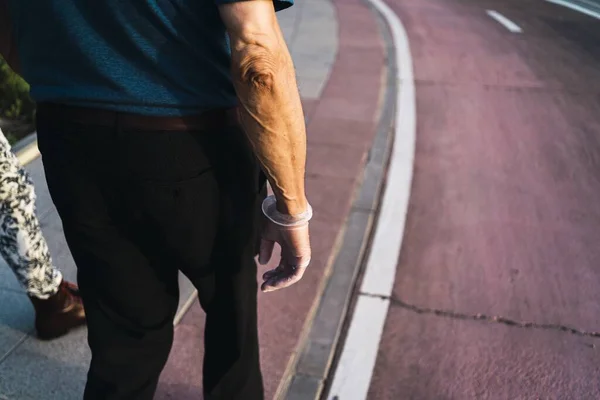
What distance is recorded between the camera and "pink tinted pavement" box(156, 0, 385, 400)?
107 inches

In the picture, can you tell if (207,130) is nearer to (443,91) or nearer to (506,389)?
(506,389)

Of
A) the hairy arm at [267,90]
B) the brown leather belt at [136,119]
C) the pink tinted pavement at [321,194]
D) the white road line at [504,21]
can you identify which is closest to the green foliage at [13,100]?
the pink tinted pavement at [321,194]

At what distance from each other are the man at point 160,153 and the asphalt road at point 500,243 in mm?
1342

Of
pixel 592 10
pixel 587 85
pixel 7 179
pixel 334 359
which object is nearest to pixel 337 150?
pixel 334 359

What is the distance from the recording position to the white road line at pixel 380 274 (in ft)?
9.01

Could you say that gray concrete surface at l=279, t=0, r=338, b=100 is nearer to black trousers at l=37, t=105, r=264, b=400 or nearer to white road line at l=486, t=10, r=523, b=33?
white road line at l=486, t=10, r=523, b=33

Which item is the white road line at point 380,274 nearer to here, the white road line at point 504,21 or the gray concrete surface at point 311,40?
the gray concrete surface at point 311,40

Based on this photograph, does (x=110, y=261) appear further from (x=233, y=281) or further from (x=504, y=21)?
(x=504, y=21)

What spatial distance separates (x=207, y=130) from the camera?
1416 mm

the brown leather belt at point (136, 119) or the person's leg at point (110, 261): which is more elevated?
the brown leather belt at point (136, 119)

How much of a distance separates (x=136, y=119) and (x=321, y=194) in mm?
3030

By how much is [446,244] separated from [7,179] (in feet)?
8.28

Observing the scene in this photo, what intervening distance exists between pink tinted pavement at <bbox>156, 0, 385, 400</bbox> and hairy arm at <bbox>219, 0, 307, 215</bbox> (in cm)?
149

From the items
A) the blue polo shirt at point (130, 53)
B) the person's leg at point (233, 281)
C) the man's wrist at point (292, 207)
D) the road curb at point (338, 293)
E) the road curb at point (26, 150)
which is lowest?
the road curb at point (26, 150)
